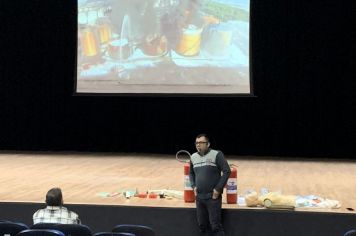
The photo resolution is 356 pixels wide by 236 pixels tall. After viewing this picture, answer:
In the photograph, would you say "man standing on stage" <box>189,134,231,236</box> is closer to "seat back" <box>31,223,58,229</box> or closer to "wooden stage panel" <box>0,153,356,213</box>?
"wooden stage panel" <box>0,153,356,213</box>

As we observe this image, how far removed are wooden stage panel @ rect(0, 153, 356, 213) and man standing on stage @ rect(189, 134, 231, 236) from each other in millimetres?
617

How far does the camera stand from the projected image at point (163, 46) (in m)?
12.7

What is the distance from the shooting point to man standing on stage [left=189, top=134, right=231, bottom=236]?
6.54 meters

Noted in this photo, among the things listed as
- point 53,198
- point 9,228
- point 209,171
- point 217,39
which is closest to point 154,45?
point 217,39

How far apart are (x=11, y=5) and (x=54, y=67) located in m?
→ 1.95

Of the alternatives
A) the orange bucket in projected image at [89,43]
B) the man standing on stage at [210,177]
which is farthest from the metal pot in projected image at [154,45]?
the man standing on stage at [210,177]

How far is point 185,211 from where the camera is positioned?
713 centimetres

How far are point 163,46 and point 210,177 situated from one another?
6.96m

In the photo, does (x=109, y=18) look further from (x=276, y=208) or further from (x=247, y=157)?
(x=276, y=208)

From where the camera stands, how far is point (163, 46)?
13.1 meters

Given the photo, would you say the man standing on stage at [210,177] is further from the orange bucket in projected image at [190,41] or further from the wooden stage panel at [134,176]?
the orange bucket in projected image at [190,41]

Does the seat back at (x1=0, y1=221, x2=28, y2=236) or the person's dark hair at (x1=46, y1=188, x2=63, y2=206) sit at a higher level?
the person's dark hair at (x1=46, y1=188, x2=63, y2=206)

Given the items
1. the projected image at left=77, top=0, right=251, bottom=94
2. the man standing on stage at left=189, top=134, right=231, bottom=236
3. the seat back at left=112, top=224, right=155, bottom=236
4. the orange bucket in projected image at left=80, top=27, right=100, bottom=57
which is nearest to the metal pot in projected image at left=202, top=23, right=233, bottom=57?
the projected image at left=77, top=0, right=251, bottom=94

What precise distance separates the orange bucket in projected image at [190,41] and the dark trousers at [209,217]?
6.63 meters
